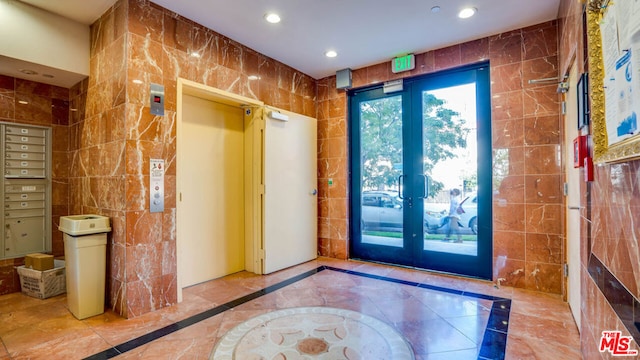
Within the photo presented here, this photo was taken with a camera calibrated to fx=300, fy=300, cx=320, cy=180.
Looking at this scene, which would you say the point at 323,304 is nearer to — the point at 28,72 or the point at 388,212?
the point at 388,212

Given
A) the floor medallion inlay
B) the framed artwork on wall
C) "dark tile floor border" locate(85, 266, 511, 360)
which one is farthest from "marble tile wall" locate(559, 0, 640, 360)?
the floor medallion inlay

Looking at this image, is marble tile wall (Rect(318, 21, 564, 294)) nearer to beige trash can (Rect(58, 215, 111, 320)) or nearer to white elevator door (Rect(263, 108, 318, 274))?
white elevator door (Rect(263, 108, 318, 274))

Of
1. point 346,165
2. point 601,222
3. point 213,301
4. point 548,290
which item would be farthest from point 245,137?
point 548,290

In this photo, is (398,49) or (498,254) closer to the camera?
(498,254)

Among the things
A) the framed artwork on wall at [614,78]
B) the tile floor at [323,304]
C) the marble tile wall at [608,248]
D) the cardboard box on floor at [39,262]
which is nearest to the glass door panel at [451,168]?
the tile floor at [323,304]

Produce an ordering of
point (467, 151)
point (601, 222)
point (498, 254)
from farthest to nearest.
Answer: point (467, 151)
point (498, 254)
point (601, 222)

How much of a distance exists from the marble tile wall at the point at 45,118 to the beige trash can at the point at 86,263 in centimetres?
119

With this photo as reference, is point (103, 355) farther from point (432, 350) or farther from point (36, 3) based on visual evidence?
point (36, 3)

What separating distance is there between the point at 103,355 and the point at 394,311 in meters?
2.27

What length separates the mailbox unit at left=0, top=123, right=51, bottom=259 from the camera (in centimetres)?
328

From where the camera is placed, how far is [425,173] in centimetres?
398

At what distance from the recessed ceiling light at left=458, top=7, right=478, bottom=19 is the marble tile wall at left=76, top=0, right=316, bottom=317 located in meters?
2.60

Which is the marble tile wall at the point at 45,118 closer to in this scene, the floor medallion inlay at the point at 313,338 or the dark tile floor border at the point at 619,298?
the floor medallion inlay at the point at 313,338

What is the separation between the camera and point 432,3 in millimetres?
2826
